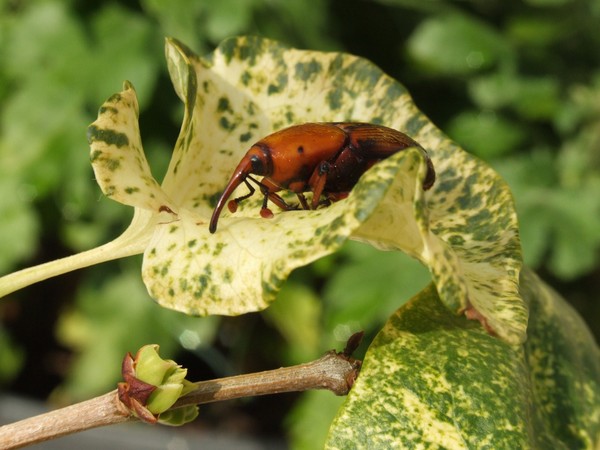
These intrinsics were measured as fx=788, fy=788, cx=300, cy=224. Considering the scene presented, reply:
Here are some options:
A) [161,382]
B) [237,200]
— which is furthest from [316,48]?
[161,382]

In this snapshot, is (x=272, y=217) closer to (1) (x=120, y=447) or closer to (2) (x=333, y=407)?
(2) (x=333, y=407)

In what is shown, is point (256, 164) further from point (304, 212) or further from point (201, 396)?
point (201, 396)

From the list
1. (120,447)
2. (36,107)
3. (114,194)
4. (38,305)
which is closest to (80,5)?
(36,107)

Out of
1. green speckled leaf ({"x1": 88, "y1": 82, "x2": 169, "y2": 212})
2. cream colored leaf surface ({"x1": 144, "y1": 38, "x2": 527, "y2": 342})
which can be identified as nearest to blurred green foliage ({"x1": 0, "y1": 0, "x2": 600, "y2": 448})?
cream colored leaf surface ({"x1": 144, "y1": 38, "x2": 527, "y2": 342})

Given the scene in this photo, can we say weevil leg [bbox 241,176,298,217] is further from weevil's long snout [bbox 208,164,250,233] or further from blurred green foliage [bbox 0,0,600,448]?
blurred green foliage [bbox 0,0,600,448]

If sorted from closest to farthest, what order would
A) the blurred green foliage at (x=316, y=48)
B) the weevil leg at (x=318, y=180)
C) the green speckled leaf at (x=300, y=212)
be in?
the green speckled leaf at (x=300, y=212), the weevil leg at (x=318, y=180), the blurred green foliage at (x=316, y=48)

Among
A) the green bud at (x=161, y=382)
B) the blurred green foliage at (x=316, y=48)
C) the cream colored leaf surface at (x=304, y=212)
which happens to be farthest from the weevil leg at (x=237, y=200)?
the blurred green foliage at (x=316, y=48)

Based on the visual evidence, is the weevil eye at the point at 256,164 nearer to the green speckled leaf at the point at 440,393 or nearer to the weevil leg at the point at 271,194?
the weevil leg at the point at 271,194
